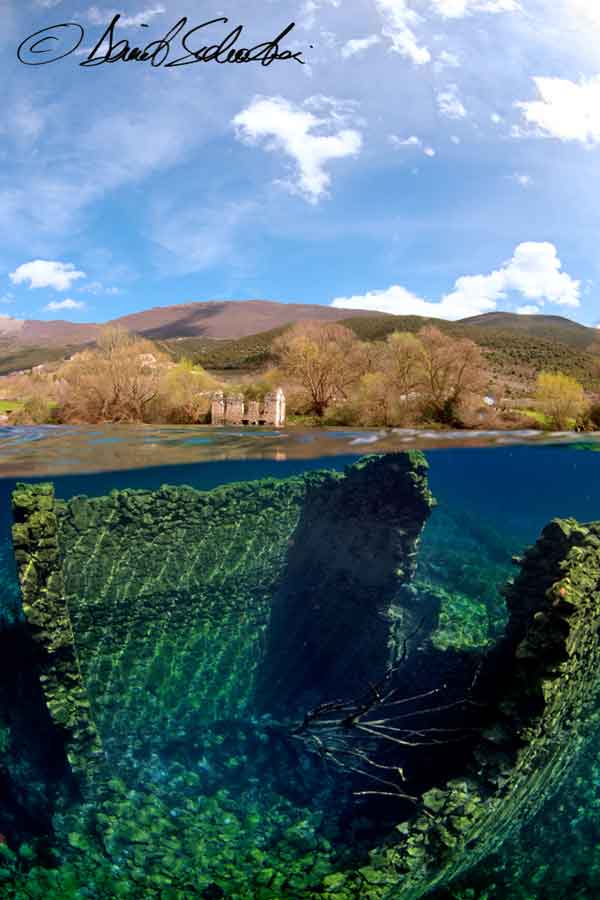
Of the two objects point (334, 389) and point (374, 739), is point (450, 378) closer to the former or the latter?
point (334, 389)

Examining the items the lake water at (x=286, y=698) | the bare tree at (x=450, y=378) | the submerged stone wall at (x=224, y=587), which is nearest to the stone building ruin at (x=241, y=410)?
the lake water at (x=286, y=698)

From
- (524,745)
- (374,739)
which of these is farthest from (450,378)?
(524,745)

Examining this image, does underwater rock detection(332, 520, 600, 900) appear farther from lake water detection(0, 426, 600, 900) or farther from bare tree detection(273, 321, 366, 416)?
bare tree detection(273, 321, 366, 416)

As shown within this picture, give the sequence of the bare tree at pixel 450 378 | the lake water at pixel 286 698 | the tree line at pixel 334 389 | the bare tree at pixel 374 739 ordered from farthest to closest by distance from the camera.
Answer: the tree line at pixel 334 389, the bare tree at pixel 450 378, the bare tree at pixel 374 739, the lake water at pixel 286 698

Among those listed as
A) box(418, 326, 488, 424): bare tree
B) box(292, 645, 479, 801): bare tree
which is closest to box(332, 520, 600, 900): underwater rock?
box(292, 645, 479, 801): bare tree

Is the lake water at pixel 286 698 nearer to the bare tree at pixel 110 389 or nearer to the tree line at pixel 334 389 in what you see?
the bare tree at pixel 110 389

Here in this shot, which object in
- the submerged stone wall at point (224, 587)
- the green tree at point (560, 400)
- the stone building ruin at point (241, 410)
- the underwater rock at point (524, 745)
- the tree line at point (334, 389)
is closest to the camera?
the underwater rock at point (524, 745)

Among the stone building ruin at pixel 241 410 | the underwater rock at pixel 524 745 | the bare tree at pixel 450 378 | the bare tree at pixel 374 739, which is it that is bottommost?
the bare tree at pixel 374 739

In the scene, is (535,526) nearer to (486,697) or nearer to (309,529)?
(309,529)
